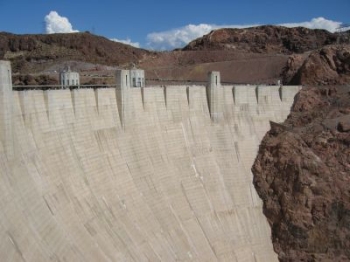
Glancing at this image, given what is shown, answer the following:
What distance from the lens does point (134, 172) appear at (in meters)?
23.3

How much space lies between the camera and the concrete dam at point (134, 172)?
53.4 ft

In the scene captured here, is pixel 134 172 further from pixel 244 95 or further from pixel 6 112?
pixel 244 95

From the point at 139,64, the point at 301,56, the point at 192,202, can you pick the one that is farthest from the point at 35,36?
the point at 192,202

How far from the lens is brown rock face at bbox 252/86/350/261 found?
2628 cm

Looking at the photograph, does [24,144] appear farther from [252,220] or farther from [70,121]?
[252,220]

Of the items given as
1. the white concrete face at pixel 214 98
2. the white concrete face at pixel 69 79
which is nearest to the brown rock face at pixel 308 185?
the white concrete face at pixel 214 98

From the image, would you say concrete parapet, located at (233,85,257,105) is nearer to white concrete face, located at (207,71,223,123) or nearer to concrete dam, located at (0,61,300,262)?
concrete dam, located at (0,61,300,262)

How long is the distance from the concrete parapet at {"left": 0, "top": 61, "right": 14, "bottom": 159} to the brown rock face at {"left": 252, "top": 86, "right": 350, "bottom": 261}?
696 inches

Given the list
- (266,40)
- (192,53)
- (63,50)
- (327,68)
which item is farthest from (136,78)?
(266,40)

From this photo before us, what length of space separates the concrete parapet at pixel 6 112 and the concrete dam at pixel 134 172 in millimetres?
40

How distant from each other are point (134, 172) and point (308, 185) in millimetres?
11481

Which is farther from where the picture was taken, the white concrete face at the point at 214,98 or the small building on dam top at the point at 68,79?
the white concrete face at the point at 214,98

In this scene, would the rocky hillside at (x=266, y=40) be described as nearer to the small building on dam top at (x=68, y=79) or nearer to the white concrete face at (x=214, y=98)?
the white concrete face at (x=214, y=98)

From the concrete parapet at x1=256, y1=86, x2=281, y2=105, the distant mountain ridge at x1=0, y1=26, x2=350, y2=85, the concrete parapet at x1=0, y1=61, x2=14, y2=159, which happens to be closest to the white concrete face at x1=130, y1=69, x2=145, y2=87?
the concrete parapet at x1=256, y1=86, x2=281, y2=105
